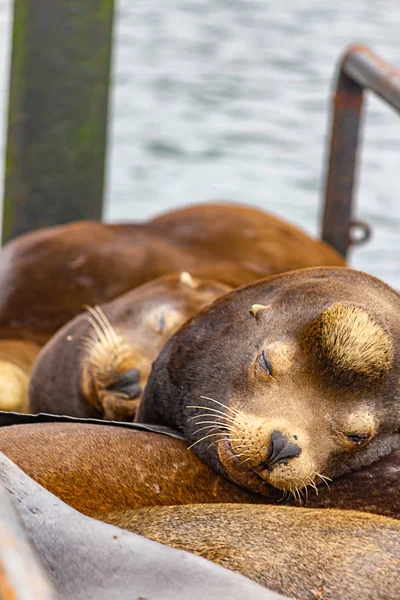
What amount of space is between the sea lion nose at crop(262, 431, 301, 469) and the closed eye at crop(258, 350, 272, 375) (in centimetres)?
15

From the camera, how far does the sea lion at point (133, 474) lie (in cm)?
166

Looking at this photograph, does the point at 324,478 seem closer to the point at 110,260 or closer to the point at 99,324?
the point at 99,324

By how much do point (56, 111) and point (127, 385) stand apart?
1.96 m

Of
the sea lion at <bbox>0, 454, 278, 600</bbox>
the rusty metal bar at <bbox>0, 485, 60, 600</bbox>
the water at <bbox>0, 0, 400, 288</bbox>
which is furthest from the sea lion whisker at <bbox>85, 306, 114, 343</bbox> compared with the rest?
the water at <bbox>0, 0, 400, 288</bbox>

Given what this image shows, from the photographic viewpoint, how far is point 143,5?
17.1 m

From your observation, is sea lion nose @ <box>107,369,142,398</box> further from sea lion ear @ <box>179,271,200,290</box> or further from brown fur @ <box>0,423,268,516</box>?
brown fur @ <box>0,423,268,516</box>

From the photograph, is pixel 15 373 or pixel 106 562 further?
pixel 15 373

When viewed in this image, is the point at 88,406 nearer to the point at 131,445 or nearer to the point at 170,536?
the point at 131,445

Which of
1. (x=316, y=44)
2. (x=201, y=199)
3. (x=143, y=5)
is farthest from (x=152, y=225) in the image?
(x=143, y=5)

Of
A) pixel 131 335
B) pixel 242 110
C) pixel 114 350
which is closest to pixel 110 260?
pixel 131 335

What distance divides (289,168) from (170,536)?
10.1 m

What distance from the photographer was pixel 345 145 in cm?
435

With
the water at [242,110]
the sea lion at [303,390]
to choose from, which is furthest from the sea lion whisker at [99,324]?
the water at [242,110]

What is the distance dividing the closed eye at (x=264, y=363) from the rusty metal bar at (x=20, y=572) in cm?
110
